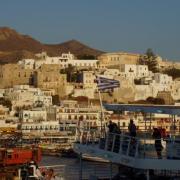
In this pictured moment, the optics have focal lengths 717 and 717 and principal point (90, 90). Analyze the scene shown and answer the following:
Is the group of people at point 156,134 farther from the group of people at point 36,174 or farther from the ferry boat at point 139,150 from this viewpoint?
the group of people at point 36,174

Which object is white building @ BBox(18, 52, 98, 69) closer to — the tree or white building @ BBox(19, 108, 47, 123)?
the tree

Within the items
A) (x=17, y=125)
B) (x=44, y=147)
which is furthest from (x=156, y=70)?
(x=44, y=147)

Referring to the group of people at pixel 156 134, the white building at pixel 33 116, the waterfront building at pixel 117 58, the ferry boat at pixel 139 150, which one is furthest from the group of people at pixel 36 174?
the waterfront building at pixel 117 58

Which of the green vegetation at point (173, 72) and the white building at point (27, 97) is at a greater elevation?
the green vegetation at point (173, 72)

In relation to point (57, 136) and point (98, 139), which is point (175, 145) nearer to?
point (98, 139)

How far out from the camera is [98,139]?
51.5 feet

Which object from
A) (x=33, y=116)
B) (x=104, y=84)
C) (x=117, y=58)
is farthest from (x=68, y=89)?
(x=104, y=84)

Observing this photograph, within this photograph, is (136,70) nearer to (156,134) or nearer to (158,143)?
(156,134)

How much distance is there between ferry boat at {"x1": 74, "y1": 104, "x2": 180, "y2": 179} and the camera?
13.3 meters

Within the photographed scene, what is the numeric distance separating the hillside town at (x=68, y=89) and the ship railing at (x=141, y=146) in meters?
59.4

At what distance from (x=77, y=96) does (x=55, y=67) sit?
8216mm

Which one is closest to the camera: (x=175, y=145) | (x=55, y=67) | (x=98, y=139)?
(x=175, y=145)

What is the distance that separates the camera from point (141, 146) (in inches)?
546

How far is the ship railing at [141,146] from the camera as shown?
13.6m
